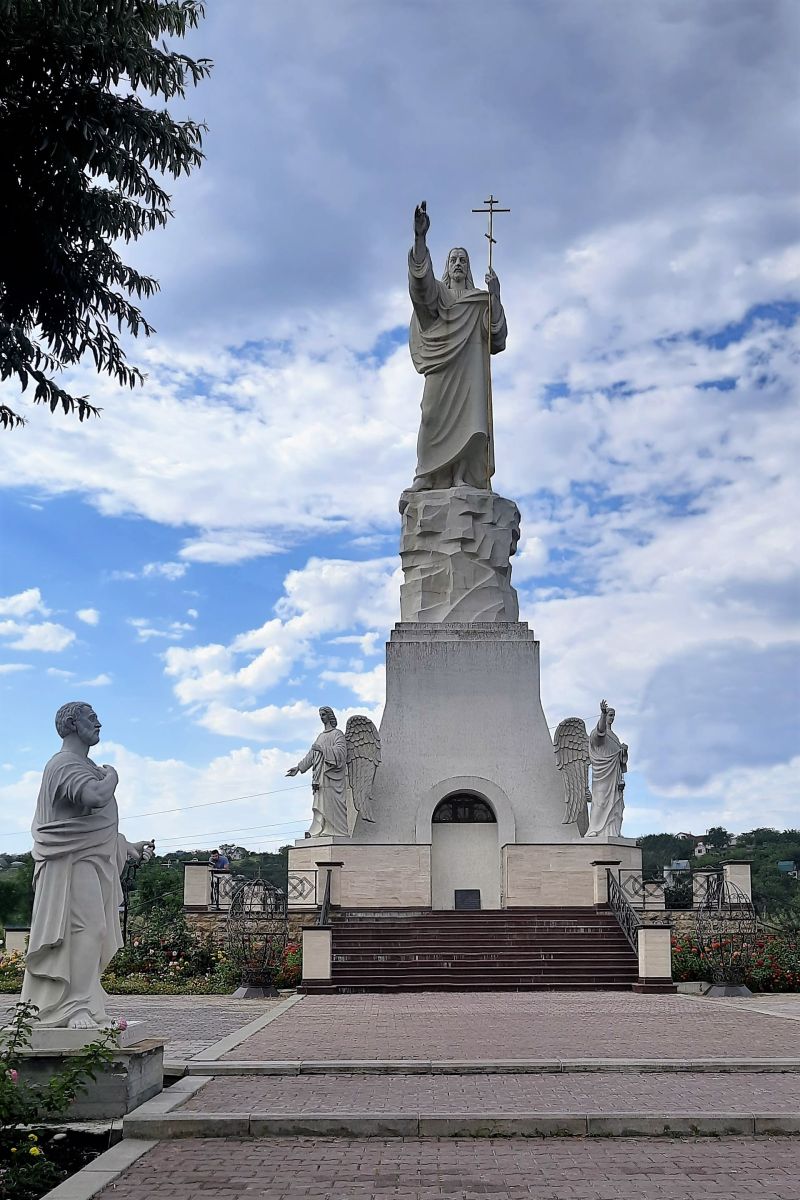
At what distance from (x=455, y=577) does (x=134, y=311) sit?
1668 centimetres

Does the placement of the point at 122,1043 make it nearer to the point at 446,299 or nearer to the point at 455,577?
the point at 455,577

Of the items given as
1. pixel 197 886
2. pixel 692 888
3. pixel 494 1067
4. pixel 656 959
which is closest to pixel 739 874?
pixel 692 888

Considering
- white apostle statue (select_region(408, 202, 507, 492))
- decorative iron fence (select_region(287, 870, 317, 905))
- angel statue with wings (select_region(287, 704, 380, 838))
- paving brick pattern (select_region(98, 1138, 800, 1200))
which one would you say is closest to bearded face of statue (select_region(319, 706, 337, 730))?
angel statue with wings (select_region(287, 704, 380, 838))

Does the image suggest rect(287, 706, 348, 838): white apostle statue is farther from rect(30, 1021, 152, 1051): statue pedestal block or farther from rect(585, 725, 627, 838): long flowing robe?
rect(30, 1021, 152, 1051): statue pedestal block

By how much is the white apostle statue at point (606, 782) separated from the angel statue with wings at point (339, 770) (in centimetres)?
440

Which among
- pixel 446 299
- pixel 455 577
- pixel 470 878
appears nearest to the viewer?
pixel 470 878

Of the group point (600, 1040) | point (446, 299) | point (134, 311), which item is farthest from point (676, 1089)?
point (446, 299)

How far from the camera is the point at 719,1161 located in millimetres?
6773

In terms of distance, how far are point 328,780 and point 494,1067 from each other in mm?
14927

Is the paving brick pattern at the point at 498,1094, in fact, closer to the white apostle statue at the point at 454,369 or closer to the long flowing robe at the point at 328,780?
the long flowing robe at the point at 328,780

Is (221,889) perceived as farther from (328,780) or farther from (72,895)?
(72,895)

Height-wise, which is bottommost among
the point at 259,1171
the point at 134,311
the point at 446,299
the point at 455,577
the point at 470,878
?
the point at 259,1171

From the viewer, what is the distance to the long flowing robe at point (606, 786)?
2400 cm

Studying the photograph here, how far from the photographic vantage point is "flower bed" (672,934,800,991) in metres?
19.4
